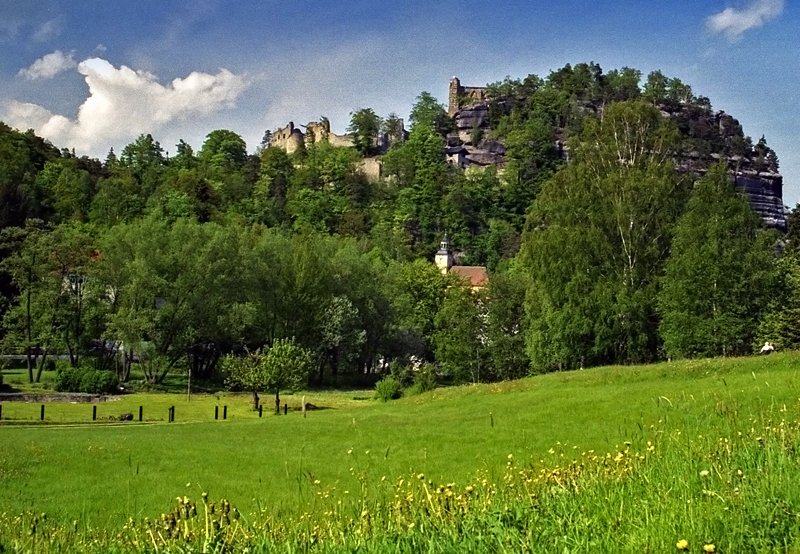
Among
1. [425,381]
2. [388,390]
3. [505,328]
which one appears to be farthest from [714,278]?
[505,328]

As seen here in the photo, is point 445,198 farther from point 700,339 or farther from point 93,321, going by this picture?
point 700,339

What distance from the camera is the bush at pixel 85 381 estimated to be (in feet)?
152

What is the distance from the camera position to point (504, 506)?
4.63 m

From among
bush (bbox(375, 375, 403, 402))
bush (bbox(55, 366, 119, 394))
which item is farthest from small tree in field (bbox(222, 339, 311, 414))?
bush (bbox(55, 366, 119, 394))

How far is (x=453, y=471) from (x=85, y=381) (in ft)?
128

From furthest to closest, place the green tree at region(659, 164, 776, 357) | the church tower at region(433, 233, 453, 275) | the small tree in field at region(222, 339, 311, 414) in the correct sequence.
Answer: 1. the church tower at region(433, 233, 453, 275)
2. the small tree in field at region(222, 339, 311, 414)
3. the green tree at region(659, 164, 776, 357)

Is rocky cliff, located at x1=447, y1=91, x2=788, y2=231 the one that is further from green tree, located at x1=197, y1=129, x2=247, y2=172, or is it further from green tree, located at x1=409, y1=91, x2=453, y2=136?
green tree, located at x1=197, y1=129, x2=247, y2=172

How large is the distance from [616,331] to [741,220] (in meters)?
8.50

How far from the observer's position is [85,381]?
46.3 m

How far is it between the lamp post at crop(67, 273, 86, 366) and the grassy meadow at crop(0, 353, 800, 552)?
1762 cm

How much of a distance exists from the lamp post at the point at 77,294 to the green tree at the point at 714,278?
147ft

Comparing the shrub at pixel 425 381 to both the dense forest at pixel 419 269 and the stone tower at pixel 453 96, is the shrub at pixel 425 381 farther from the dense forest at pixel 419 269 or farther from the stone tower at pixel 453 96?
the stone tower at pixel 453 96

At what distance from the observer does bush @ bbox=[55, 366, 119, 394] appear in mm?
46188

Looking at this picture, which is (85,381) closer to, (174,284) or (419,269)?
(174,284)
